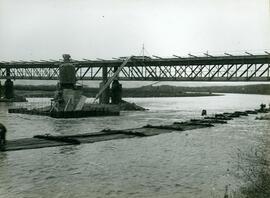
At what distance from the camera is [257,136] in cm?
3881

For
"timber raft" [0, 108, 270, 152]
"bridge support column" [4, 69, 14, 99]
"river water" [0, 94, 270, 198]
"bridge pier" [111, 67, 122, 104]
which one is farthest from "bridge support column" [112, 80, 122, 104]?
"river water" [0, 94, 270, 198]

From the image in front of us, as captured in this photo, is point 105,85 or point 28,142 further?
point 105,85

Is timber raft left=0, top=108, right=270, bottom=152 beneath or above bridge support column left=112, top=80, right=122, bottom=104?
beneath

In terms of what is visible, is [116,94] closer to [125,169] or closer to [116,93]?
[116,93]

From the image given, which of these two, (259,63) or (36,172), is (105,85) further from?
(36,172)

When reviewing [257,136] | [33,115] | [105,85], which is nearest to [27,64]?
[105,85]

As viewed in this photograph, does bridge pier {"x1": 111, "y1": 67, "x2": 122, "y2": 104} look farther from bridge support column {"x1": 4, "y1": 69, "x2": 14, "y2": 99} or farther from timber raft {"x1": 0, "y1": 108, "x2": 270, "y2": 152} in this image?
timber raft {"x1": 0, "y1": 108, "x2": 270, "y2": 152}

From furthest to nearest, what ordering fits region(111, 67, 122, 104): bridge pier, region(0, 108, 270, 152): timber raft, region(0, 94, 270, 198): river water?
region(111, 67, 122, 104): bridge pier → region(0, 108, 270, 152): timber raft → region(0, 94, 270, 198): river water

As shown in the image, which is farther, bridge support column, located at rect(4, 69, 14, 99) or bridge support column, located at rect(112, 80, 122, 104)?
bridge support column, located at rect(4, 69, 14, 99)

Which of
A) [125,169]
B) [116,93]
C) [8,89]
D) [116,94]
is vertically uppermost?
[8,89]

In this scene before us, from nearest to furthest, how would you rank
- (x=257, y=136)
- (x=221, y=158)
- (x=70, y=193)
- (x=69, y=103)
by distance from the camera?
1. (x=70, y=193)
2. (x=221, y=158)
3. (x=257, y=136)
4. (x=69, y=103)

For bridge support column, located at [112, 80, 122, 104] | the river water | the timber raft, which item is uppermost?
bridge support column, located at [112, 80, 122, 104]

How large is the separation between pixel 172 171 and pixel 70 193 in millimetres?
6689

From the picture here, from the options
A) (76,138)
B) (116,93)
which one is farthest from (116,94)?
(76,138)
